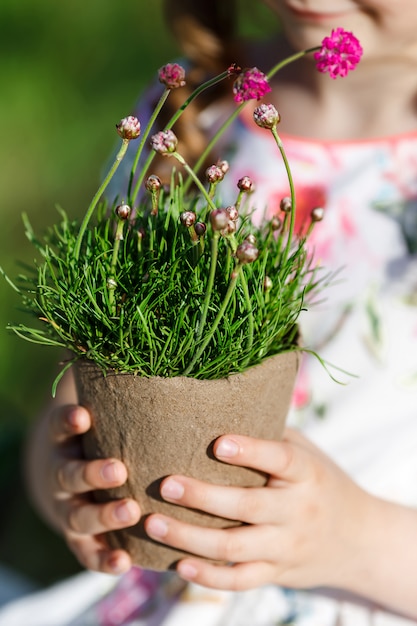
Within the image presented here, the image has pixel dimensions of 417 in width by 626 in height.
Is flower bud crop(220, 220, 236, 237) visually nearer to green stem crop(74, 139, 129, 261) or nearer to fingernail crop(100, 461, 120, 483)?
green stem crop(74, 139, 129, 261)

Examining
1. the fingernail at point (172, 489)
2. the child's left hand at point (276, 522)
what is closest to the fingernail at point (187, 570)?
the child's left hand at point (276, 522)

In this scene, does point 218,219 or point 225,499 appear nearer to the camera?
point 218,219

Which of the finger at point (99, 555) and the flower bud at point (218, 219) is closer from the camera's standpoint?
the flower bud at point (218, 219)

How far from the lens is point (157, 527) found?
0.71m

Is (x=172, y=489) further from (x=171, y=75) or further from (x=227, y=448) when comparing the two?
(x=171, y=75)

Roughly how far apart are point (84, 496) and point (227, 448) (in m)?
0.23

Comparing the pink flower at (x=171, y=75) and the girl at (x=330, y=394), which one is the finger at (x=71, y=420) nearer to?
the girl at (x=330, y=394)

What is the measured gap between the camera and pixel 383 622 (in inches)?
38.0

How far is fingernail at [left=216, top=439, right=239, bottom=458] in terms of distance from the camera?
673 mm

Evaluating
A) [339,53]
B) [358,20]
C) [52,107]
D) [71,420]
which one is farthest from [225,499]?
[52,107]

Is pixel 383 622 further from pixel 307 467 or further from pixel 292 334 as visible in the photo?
pixel 292 334

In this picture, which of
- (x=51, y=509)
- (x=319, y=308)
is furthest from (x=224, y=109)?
(x=51, y=509)

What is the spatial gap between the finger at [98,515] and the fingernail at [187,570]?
→ 7 centimetres

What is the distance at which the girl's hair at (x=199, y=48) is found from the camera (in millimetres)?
1225
